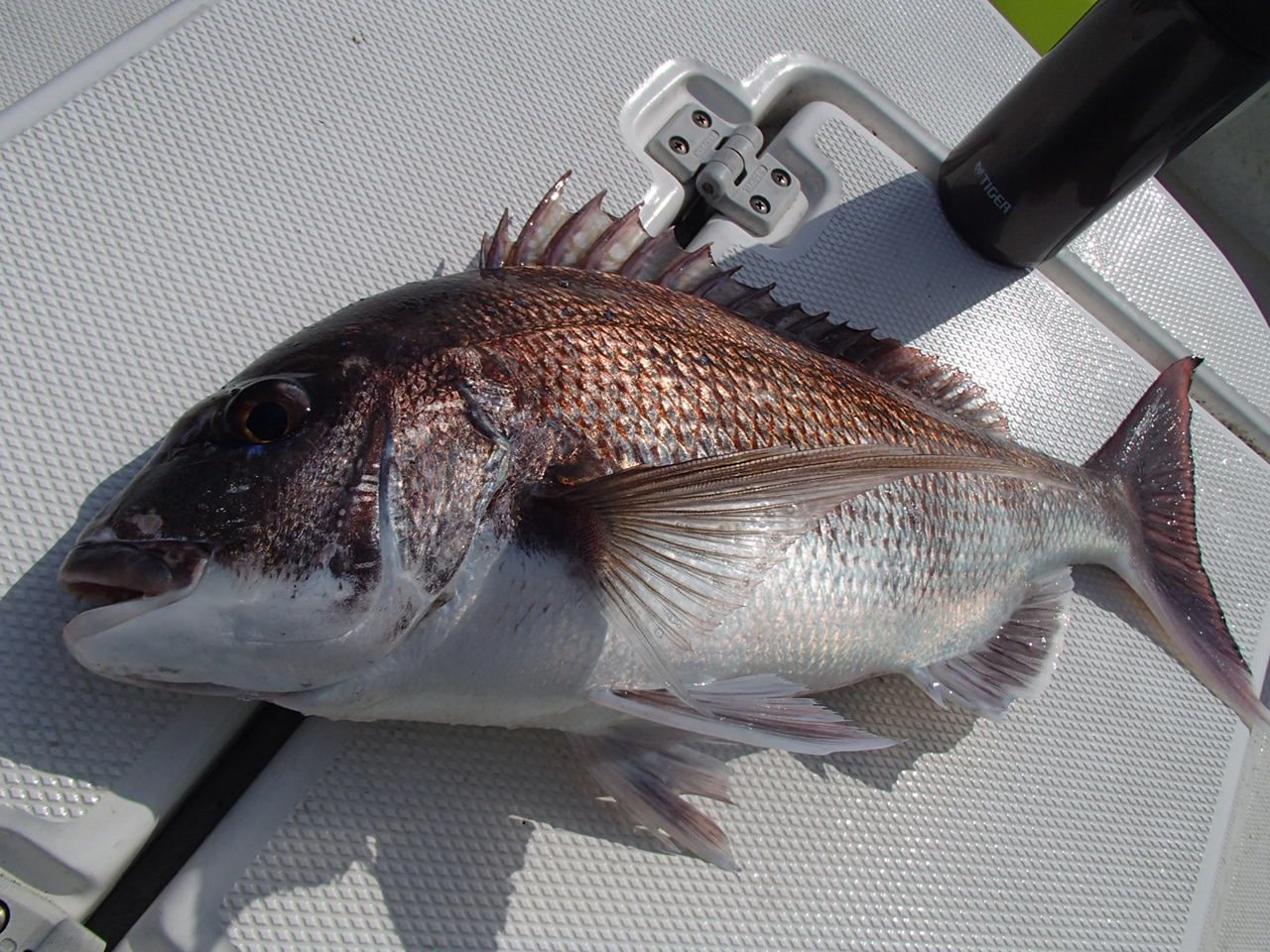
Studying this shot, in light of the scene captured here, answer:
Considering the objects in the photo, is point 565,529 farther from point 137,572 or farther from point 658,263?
point 658,263

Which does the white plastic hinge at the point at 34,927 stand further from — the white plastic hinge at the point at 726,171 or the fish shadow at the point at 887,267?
the white plastic hinge at the point at 726,171

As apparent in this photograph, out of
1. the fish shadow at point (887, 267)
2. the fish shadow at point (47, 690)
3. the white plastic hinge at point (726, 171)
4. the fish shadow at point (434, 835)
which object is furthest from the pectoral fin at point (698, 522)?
the white plastic hinge at point (726, 171)

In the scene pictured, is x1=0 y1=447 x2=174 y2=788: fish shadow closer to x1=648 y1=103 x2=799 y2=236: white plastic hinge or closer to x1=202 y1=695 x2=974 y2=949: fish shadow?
x1=202 y1=695 x2=974 y2=949: fish shadow

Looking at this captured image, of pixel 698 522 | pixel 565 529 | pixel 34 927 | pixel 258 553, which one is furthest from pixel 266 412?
pixel 34 927

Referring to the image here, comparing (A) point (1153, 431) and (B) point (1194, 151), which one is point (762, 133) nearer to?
(A) point (1153, 431)

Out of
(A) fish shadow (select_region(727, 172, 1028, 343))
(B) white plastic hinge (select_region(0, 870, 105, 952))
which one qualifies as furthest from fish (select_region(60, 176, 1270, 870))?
(A) fish shadow (select_region(727, 172, 1028, 343))
